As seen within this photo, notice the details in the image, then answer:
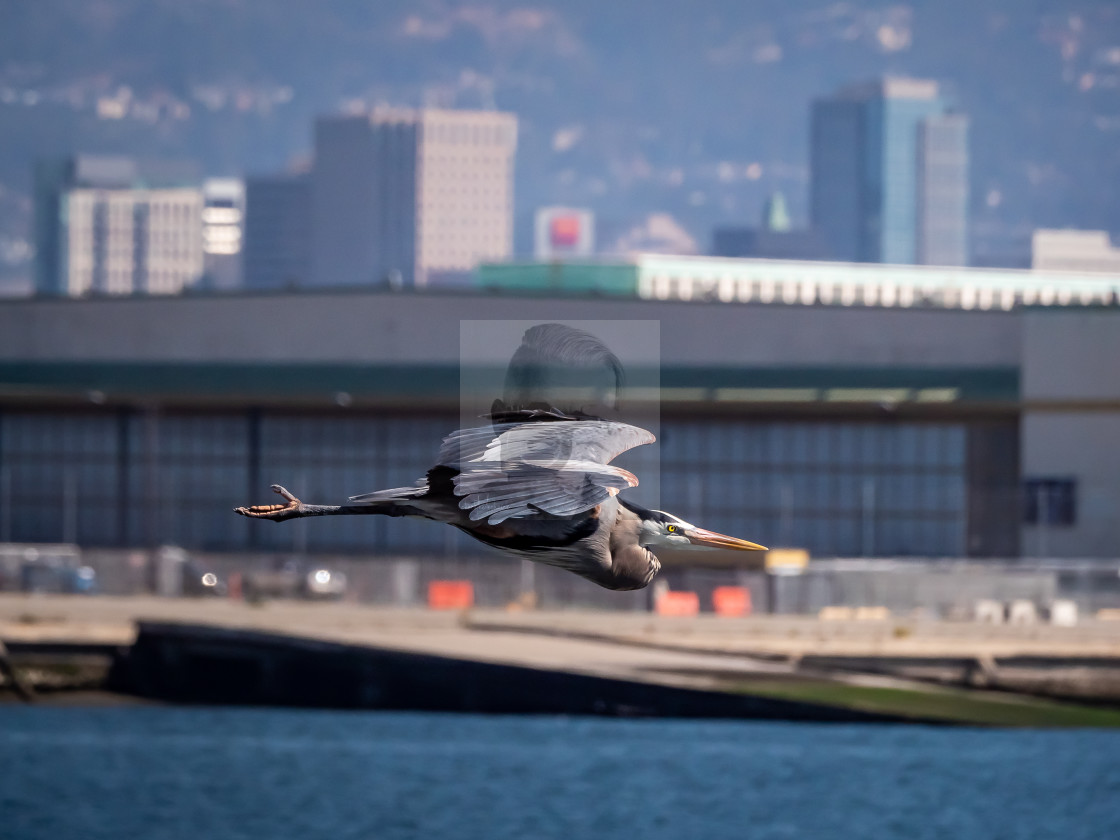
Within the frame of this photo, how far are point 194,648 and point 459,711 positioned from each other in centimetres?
859

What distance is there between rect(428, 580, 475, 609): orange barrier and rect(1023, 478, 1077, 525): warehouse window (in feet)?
71.0

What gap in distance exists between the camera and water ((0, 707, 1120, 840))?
4784cm

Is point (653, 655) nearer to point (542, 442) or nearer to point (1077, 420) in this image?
point (1077, 420)

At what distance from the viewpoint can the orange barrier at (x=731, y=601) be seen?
55.2 meters

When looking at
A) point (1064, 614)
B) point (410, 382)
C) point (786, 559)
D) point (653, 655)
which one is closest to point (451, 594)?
point (653, 655)

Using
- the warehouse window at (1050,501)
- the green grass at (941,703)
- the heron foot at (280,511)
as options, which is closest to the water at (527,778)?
the green grass at (941,703)

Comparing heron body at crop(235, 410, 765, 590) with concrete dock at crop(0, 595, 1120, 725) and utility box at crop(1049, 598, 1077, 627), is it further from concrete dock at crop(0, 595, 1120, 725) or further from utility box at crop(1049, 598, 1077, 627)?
utility box at crop(1049, 598, 1077, 627)

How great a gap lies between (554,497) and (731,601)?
47099mm

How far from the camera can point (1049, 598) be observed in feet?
180

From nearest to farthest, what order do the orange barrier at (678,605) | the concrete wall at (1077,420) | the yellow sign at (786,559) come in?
the orange barrier at (678,605), the yellow sign at (786,559), the concrete wall at (1077,420)

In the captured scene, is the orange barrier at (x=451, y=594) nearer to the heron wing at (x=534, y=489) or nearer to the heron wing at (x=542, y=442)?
the heron wing at (x=542, y=442)

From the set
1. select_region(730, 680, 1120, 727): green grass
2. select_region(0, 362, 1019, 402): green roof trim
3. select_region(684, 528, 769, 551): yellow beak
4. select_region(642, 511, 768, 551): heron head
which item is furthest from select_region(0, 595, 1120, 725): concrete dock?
select_region(684, 528, 769, 551): yellow beak

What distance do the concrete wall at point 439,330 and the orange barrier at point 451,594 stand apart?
499 inches

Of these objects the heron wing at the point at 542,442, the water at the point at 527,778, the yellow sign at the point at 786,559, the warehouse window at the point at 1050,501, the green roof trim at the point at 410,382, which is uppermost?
the green roof trim at the point at 410,382
